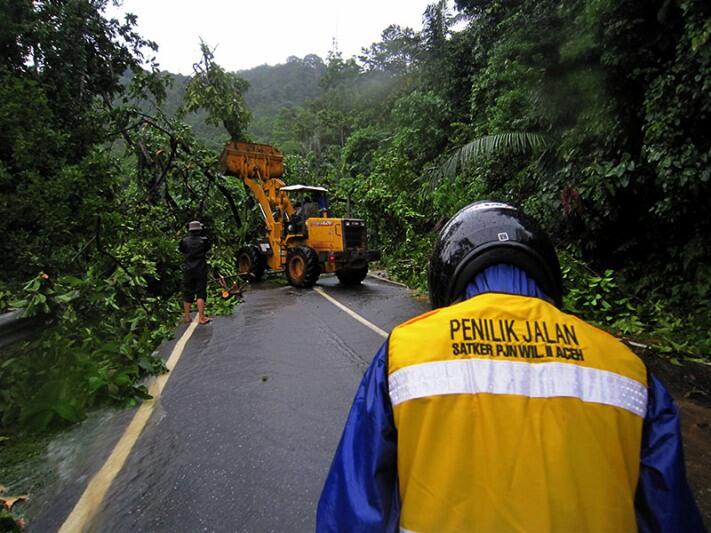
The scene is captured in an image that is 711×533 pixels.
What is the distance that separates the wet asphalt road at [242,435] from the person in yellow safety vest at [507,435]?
5.95ft

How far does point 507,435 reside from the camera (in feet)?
3.83

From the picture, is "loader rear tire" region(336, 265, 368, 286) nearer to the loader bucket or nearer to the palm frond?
the loader bucket

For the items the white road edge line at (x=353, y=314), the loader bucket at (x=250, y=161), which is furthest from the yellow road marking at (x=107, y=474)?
the loader bucket at (x=250, y=161)

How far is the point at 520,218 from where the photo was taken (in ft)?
5.38

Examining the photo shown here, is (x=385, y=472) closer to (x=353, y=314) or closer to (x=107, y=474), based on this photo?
(x=107, y=474)

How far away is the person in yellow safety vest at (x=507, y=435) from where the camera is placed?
1144 millimetres

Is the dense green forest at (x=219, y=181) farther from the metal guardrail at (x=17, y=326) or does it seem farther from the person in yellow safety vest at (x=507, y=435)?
the person in yellow safety vest at (x=507, y=435)

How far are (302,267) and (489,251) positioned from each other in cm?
1167

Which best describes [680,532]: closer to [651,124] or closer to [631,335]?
[631,335]

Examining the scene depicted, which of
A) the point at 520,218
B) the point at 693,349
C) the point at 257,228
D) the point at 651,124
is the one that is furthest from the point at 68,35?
the point at 693,349

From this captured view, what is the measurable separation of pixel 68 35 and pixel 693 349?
37.7ft

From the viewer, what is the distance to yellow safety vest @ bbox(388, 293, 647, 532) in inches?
44.8

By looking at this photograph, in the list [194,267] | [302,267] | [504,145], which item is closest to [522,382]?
[194,267]

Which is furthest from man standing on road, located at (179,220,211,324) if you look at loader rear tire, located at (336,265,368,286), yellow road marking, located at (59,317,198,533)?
loader rear tire, located at (336,265,368,286)
